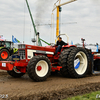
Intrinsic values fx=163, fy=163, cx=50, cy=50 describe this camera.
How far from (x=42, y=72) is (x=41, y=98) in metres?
2.15

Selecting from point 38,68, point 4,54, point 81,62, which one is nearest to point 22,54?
point 38,68

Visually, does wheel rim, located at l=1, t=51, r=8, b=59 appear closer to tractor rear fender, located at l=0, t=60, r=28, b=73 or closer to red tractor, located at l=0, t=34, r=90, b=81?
red tractor, located at l=0, t=34, r=90, b=81

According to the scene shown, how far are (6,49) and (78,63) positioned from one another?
360 inches

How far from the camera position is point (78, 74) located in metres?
6.77

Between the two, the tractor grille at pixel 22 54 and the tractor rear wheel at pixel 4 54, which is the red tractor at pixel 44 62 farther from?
the tractor rear wheel at pixel 4 54

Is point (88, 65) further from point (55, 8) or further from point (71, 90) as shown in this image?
point (55, 8)

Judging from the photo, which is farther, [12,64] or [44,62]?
[44,62]

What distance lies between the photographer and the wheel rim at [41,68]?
5.75 meters

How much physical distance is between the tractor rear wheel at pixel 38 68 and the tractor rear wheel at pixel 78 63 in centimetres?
101

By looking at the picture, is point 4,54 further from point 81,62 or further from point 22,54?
point 81,62

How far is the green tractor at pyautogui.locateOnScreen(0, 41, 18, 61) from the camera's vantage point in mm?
14212

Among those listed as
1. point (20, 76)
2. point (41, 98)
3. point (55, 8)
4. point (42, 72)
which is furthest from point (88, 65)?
point (55, 8)

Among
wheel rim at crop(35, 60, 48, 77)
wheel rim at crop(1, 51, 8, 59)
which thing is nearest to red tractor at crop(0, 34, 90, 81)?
wheel rim at crop(35, 60, 48, 77)

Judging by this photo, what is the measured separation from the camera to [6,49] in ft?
47.9
